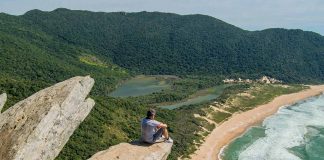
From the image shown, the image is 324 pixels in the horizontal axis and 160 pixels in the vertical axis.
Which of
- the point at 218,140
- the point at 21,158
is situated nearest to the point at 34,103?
the point at 21,158

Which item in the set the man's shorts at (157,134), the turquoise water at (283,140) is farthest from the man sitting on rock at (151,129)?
the turquoise water at (283,140)

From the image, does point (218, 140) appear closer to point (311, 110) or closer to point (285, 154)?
point (285, 154)

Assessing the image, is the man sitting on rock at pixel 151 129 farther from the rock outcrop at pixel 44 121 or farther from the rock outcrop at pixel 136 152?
the rock outcrop at pixel 44 121

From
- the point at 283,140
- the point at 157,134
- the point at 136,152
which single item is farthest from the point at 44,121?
the point at 283,140

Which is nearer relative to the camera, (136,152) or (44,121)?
(44,121)

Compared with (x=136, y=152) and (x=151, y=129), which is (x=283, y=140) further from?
(x=136, y=152)

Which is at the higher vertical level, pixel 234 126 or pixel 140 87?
pixel 234 126
